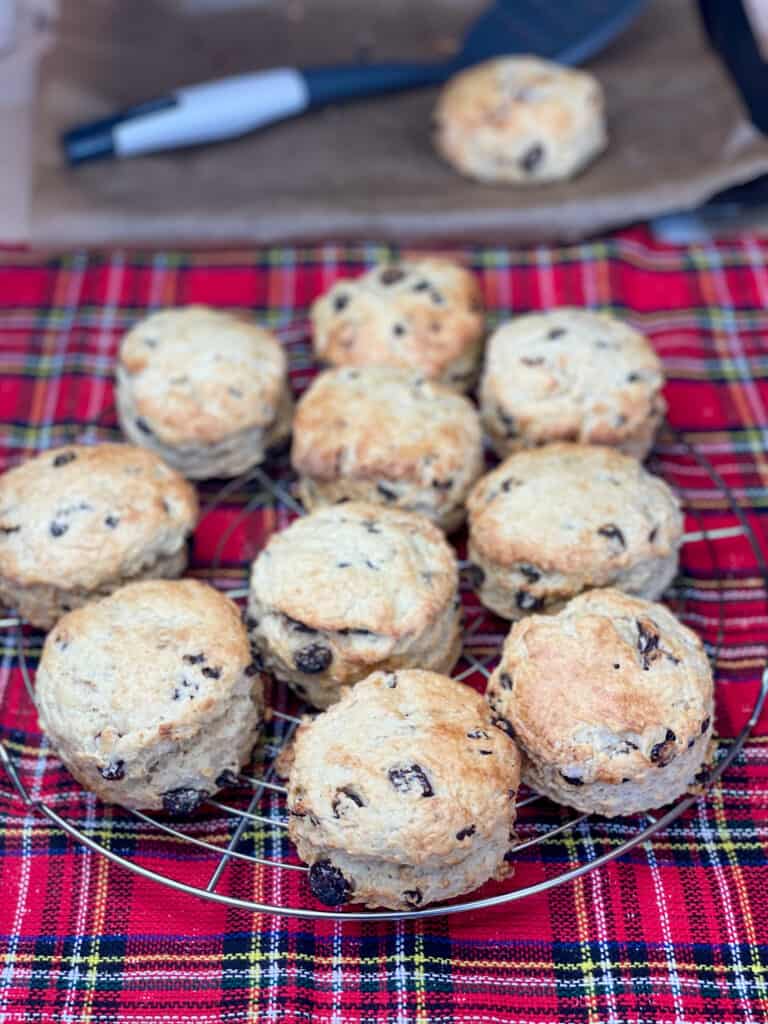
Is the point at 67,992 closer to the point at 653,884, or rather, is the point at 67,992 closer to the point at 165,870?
the point at 165,870

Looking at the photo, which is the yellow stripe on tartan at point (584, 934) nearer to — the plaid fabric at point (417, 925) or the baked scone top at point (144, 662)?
the plaid fabric at point (417, 925)

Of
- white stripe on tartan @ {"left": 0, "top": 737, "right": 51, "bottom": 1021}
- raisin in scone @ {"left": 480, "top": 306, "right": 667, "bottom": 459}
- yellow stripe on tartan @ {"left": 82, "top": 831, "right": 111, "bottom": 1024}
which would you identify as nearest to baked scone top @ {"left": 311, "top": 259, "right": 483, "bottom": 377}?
raisin in scone @ {"left": 480, "top": 306, "right": 667, "bottom": 459}

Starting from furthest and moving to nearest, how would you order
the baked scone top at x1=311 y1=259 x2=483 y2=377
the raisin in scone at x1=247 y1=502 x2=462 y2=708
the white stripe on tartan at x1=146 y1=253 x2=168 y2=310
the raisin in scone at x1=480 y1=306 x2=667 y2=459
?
the white stripe on tartan at x1=146 y1=253 x2=168 y2=310, the baked scone top at x1=311 y1=259 x2=483 y2=377, the raisin in scone at x1=480 y1=306 x2=667 y2=459, the raisin in scone at x1=247 y1=502 x2=462 y2=708

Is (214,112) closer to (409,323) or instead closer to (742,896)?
(409,323)

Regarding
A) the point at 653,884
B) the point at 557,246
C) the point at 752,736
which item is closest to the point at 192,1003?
the point at 653,884

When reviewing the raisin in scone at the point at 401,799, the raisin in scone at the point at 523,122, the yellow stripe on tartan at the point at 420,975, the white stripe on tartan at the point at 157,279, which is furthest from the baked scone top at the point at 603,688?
the raisin in scone at the point at 523,122

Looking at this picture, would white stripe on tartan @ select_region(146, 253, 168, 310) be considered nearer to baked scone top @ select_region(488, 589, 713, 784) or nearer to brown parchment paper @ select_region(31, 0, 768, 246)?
brown parchment paper @ select_region(31, 0, 768, 246)
